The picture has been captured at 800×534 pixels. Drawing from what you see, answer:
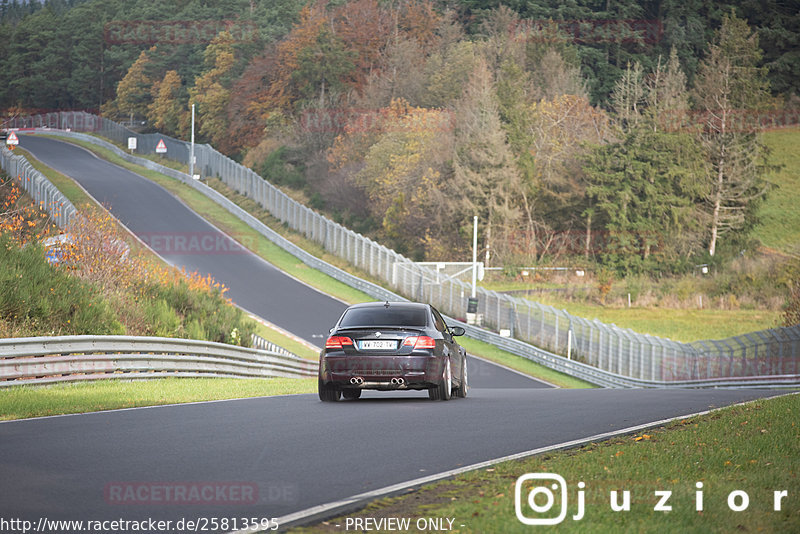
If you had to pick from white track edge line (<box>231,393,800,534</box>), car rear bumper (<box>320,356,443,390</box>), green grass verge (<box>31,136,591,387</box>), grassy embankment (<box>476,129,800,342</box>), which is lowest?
grassy embankment (<box>476,129,800,342</box>)

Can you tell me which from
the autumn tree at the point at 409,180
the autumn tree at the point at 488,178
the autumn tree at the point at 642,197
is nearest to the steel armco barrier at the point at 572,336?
the autumn tree at the point at 409,180

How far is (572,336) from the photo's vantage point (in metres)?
45.3

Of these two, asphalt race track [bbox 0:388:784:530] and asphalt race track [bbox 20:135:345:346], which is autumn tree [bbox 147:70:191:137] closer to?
asphalt race track [bbox 20:135:345:346]

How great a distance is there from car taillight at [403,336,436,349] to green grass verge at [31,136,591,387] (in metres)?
24.6

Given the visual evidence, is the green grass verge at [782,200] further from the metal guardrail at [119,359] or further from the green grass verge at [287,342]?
the metal guardrail at [119,359]

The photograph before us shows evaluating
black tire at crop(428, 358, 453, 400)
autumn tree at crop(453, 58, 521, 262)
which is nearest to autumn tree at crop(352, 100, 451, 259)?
autumn tree at crop(453, 58, 521, 262)

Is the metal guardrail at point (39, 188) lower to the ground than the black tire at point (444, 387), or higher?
lower

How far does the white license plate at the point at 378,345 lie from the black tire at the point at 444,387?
3.72ft

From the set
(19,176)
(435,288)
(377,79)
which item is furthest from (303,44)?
(435,288)

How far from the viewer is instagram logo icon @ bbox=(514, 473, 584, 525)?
24.0 feet

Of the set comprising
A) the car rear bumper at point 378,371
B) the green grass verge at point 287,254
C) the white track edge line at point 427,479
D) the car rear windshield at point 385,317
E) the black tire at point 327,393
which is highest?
the white track edge line at point 427,479

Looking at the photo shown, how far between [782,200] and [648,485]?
3805 inches

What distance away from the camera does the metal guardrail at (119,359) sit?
17953 mm

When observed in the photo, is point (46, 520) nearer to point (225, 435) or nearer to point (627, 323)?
point (225, 435)
